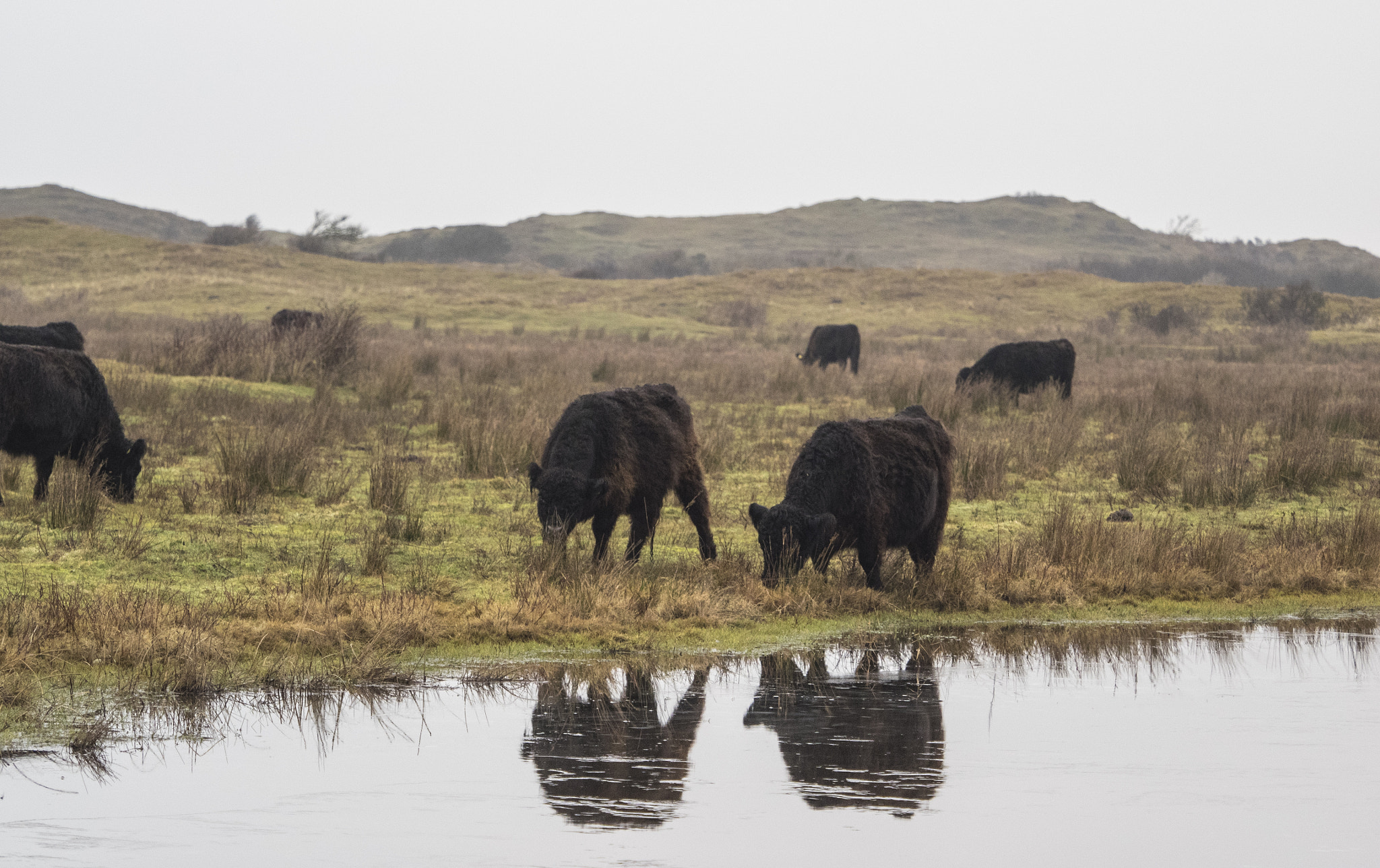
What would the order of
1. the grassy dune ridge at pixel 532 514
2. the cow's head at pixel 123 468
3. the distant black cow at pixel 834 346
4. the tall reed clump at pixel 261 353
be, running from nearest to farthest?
the grassy dune ridge at pixel 532 514 → the cow's head at pixel 123 468 → the tall reed clump at pixel 261 353 → the distant black cow at pixel 834 346

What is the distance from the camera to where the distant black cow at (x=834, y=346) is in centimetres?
3145

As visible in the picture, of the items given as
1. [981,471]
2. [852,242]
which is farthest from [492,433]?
[852,242]

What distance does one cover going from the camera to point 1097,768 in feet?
19.0

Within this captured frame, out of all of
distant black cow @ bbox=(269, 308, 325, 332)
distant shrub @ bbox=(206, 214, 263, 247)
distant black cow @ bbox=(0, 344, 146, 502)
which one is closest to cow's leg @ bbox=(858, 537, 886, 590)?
distant black cow @ bbox=(0, 344, 146, 502)

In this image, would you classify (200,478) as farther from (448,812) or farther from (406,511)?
(448,812)

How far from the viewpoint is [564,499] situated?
29.1 ft

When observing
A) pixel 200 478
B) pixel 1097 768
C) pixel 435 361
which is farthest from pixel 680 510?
pixel 435 361

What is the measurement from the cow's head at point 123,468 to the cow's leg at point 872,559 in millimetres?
6581

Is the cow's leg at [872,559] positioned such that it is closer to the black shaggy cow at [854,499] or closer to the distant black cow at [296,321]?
the black shaggy cow at [854,499]

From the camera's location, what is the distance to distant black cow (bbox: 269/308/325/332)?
23.6 metres

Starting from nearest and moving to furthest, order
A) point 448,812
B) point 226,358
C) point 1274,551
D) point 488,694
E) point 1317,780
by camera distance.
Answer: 1. point 448,812
2. point 1317,780
3. point 488,694
4. point 1274,551
5. point 226,358

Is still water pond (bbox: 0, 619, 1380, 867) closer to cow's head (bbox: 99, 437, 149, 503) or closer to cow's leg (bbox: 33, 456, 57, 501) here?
cow's head (bbox: 99, 437, 149, 503)

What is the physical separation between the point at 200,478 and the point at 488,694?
287 inches

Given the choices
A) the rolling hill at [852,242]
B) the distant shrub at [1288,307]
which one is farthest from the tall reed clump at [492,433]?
the rolling hill at [852,242]
